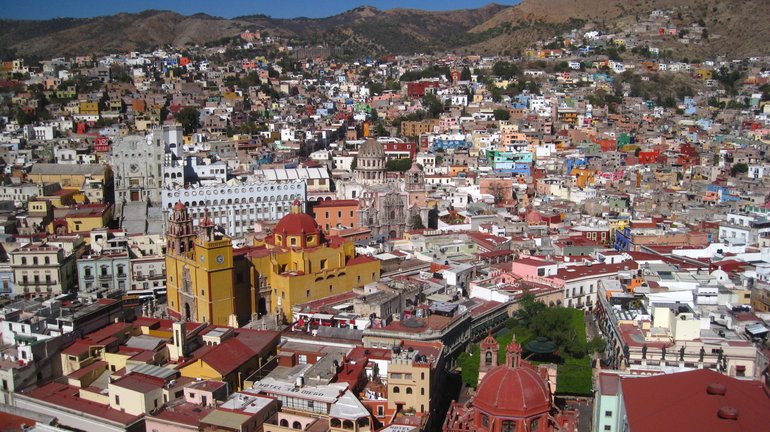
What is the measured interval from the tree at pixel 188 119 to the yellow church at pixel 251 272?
1505 inches

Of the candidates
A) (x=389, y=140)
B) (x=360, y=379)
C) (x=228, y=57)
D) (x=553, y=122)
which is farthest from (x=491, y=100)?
(x=360, y=379)

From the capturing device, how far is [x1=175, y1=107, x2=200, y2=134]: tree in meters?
70.1

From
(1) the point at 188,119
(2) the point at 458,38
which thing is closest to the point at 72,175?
(1) the point at 188,119

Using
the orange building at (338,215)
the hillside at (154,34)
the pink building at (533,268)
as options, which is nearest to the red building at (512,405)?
the pink building at (533,268)

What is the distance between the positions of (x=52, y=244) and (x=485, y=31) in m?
133

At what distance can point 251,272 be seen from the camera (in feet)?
106

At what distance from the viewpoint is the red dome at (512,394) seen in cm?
1967

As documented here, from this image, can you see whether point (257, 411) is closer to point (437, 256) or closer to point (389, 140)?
point (437, 256)

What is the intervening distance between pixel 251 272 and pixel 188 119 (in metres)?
42.3

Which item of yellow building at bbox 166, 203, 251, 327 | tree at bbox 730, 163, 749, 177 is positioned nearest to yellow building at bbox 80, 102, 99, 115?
yellow building at bbox 166, 203, 251, 327

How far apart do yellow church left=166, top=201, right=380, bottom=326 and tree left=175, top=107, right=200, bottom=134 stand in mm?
38239

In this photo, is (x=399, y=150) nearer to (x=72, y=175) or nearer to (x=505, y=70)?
(x=72, y=175)

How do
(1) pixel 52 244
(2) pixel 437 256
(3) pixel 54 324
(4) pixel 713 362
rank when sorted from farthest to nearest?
(2) pixel 437 256 → (1) pixel 52 244 → (3) pixel 54 324 → (4) pixel 713 362

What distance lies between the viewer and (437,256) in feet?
129
